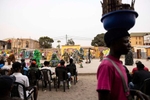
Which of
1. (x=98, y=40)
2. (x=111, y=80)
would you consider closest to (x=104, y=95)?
(x=111, y=80)

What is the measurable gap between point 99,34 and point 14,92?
6000 cm

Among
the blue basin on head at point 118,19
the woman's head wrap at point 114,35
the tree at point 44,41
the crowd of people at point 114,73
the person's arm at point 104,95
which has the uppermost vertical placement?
the tree at point 44,41

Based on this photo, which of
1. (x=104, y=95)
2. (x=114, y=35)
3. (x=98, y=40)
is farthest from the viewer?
(x=98, y=40)

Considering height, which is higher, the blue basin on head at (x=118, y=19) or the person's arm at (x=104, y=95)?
the blue basin on head at (x=118, y=19)

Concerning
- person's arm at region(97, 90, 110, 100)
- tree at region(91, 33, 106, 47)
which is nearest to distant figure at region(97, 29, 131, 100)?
person's arm at region(97, 90, 110, 100)

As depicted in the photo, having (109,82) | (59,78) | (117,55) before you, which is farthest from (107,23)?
(59,78)

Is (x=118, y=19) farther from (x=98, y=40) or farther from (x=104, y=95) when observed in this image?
(x=98, y=40)

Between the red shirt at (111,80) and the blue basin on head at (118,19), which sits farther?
the blue basin on head at (118,19)

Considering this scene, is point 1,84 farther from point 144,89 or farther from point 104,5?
point 144,89

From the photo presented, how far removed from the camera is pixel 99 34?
62188mm

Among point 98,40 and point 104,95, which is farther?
point 98,40

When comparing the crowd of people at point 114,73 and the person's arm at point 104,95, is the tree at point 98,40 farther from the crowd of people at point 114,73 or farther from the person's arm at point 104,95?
the person's arm at point 104,95

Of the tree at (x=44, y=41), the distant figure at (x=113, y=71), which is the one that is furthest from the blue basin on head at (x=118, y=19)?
the tree at (x=44, y=41)

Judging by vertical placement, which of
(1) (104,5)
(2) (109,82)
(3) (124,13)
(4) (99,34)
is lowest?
(2) (109,82)
